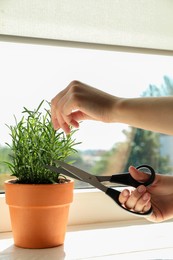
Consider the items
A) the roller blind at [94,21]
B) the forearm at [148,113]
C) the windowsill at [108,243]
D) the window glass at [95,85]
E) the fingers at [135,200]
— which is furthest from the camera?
the window glass at [95,85]

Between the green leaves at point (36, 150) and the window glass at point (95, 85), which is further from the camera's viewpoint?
the window glass at point (95, 85)

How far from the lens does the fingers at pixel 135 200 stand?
898 mm

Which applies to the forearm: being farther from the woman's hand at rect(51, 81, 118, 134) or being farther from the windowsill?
the windowsill

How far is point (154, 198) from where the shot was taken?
105 centimetres

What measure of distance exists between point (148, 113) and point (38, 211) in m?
0.47

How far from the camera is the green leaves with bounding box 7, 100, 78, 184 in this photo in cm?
115

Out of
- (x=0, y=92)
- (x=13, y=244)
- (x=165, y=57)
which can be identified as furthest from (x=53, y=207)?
(x=165, y=57)

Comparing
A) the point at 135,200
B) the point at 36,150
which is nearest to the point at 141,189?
the point at 135,200

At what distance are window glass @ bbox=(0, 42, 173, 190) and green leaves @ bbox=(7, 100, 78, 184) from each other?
26 centimetres

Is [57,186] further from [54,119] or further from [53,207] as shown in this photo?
[54,119]

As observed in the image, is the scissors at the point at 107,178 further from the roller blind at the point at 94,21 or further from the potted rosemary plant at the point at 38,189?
the roller blind at the point at 94,21

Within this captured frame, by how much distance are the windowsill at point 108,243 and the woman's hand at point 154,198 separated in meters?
0.13

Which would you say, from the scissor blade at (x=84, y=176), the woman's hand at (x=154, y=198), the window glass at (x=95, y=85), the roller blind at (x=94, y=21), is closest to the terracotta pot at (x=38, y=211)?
the scissor blade at (x=84, y=176)

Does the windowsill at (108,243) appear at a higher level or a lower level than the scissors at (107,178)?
lower
